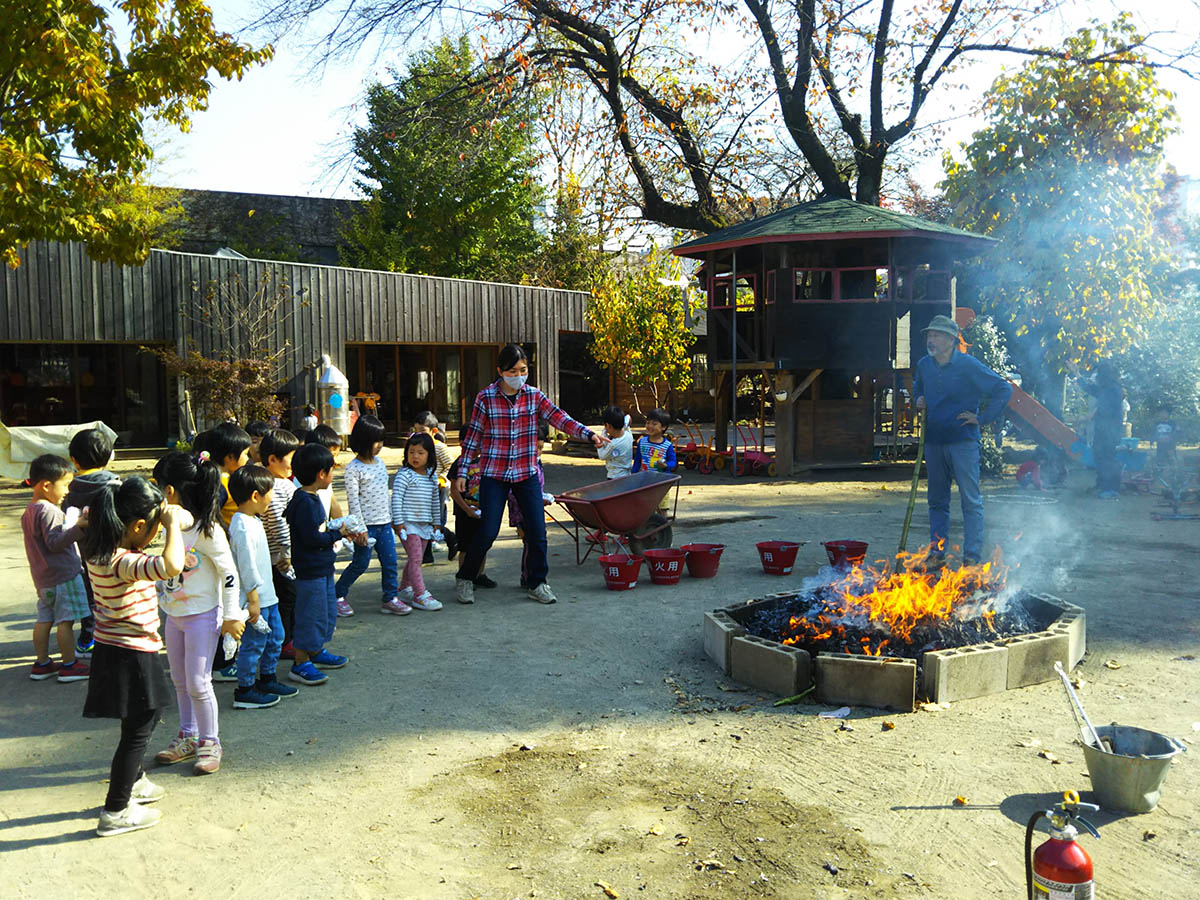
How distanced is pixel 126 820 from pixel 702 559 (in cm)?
515

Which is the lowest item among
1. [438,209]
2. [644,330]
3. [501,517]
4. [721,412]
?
[501,517]

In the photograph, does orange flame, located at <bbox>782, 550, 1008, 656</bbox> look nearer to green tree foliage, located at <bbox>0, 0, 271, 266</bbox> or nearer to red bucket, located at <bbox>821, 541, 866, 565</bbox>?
red bucket, located at <bbox>821, 541, 866, 565</bbox>

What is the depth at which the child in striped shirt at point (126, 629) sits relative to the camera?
12.5 ft

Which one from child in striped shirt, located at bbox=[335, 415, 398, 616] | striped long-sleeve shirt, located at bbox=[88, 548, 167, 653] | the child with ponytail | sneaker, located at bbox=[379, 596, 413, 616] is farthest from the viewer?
sneaker, located at bbox=[379, 596, 413, 616]

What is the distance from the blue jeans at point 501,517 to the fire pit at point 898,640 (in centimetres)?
191

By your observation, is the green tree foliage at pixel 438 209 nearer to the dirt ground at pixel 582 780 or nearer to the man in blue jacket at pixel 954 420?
the man in blue jacket at pixel 954 420

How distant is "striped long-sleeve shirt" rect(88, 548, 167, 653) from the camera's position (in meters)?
3.86

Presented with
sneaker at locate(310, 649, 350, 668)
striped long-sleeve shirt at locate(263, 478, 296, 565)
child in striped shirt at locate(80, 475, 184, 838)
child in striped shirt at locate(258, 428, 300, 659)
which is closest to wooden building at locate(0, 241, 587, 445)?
child in striped shirt at locate(258, 428, 300, 659)

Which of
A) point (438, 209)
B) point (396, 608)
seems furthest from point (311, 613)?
point (438, 209)

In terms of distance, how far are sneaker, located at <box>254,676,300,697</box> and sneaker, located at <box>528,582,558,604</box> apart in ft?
8.04

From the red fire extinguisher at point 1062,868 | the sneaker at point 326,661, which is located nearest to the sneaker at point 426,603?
the sneaker at point 326,661

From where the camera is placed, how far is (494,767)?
4391 millimetres

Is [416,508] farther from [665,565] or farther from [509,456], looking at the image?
[665,565]

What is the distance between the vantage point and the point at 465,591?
749 centimetres
